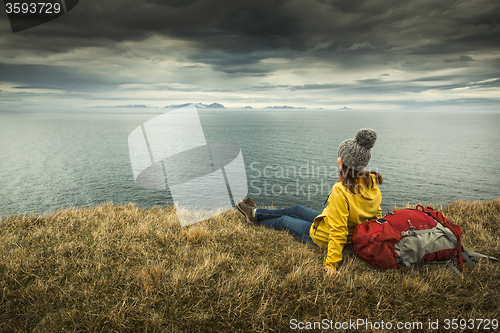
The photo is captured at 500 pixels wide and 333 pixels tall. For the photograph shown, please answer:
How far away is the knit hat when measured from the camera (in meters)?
3.84

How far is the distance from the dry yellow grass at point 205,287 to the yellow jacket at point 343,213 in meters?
0.32

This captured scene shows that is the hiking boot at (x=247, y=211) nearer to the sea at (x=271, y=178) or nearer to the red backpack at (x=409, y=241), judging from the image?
the red backpack at (x=409, y=241)

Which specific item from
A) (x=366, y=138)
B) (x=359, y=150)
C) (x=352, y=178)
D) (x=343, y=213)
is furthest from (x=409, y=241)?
(x=366, y=138)

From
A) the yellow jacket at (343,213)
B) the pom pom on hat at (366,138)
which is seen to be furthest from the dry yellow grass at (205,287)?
the pom pom on hat at (366,138)

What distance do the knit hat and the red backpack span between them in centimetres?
98

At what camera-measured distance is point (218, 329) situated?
9.00 ft

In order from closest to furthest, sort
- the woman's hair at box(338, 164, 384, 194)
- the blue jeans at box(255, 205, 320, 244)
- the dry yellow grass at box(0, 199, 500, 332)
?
the dry yellow grass at box(0, 199, 500, 332)
the woman's hair at box(338, 164, 384, 194)
the blue jeans at box(255, 205, 320, 244)

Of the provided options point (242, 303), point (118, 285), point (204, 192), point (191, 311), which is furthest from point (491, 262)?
point (204, 192)

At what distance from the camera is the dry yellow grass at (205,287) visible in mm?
2840

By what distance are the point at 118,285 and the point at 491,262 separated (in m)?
5.73

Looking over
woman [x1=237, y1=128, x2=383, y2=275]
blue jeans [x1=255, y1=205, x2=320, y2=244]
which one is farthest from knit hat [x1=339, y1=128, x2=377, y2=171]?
blue jeans [x1=255, y1=205, x2=320, y2=244]

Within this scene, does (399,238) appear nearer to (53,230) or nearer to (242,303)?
(242,303)

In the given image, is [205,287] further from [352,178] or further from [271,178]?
[271,178]

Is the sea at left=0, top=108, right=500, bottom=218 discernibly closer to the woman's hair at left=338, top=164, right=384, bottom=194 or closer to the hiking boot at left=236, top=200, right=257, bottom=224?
the hiking boot at left=236, top=200, right=257, bottom=224
